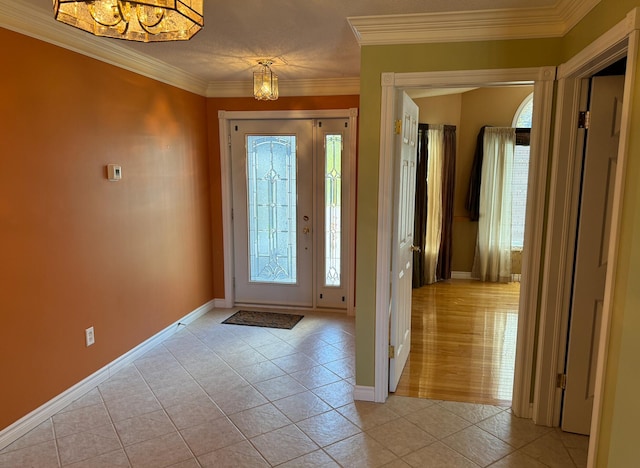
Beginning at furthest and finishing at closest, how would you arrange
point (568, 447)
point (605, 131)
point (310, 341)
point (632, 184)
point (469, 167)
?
point (469, 167), point (310, 341), point (568, 447), point (605, 131), point (632, 184)

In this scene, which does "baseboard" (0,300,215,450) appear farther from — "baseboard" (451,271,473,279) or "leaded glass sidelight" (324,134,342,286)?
"baseboard" (451,271,473,279)

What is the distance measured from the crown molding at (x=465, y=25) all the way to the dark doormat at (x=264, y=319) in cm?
286

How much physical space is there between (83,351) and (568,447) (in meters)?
3.14

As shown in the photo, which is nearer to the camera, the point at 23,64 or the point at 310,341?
the point at 23,64

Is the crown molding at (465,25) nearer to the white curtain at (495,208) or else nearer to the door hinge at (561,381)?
the door hinge at (561,381)

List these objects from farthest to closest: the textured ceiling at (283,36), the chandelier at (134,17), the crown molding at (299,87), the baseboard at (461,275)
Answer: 1. the baseboard at (461,275)
2. the crown molding at (299,87)
3. the textured ceiling at (283,36)
4. the chandelier at (134,17)

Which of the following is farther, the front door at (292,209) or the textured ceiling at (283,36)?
the front door at (292,209)

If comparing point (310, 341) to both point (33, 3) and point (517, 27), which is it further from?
point (33, 3)

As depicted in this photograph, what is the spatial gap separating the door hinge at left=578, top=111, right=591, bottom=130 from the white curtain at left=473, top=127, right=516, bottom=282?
3.89 meters

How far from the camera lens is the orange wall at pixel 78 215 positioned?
2.38 meters

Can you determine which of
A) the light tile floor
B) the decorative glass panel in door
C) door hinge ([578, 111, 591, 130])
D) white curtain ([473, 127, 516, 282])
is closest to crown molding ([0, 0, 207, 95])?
the decorative glass panel in door

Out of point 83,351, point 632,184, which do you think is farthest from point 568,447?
point 83,351

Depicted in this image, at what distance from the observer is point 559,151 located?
231 cm

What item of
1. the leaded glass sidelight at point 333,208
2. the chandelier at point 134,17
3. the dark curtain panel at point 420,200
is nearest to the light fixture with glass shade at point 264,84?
the leaded glass sidelight at point 333,208
